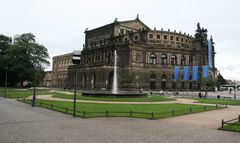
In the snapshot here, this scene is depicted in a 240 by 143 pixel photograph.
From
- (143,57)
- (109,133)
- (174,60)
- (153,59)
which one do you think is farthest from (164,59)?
(109,133)

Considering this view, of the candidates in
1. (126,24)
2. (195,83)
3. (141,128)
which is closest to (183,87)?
(195,83)

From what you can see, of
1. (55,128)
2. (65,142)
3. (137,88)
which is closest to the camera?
(65,142)

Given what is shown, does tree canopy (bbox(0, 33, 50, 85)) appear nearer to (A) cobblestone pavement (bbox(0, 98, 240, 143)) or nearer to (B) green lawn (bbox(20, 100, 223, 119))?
(B) green lawn (bbox(20, 100, 223, 119))

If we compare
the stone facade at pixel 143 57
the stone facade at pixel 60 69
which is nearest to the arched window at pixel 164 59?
the stone facade at pixel 143 57

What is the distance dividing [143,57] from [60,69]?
219ft

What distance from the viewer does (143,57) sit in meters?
88.0

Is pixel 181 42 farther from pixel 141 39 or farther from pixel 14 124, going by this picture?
pixel 14 124

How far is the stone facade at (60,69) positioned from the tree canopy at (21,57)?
3531 cm

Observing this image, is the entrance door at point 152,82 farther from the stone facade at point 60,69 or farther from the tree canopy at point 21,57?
the stone facade at point 60,69

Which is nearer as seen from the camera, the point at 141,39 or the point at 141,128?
the point at 141,128

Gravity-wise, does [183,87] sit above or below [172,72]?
below

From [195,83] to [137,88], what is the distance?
27.3 meters

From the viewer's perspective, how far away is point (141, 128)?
15.0 meters

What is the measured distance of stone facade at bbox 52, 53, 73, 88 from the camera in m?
129
